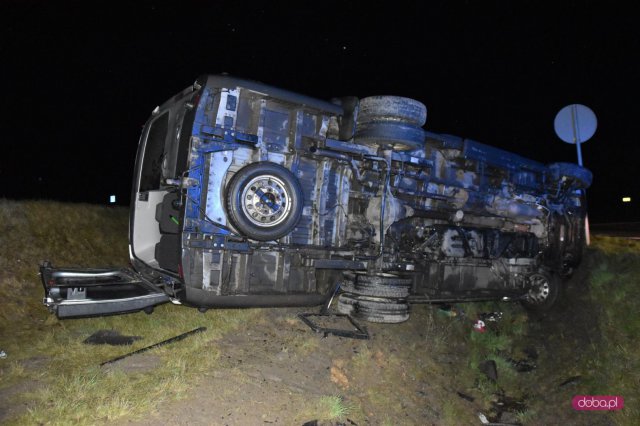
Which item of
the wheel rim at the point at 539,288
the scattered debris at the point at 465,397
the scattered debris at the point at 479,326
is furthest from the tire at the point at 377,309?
the wheel rim at the point at 539,288

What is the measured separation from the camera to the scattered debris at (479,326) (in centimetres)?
616

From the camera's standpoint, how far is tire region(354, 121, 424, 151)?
4.39 metres

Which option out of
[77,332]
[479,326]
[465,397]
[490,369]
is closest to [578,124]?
[479,326]

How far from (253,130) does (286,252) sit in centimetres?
122

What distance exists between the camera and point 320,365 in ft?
14.2

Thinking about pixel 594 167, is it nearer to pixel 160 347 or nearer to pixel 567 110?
pixel 567 110

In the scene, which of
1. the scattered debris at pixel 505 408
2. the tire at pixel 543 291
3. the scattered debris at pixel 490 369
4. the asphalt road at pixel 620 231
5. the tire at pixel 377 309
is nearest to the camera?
the tire at pixel 377 309

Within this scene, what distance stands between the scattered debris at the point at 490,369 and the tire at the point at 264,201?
3.37 meters

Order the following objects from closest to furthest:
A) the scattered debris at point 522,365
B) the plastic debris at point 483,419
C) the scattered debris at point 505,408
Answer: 1. the plastic debris at point 483,419
2. the scattered debris at point 505,408
3. the scattered debris at point 522,365

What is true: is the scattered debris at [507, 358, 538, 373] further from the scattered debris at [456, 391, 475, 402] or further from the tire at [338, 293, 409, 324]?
the tire at [338, 293, 409, 324]

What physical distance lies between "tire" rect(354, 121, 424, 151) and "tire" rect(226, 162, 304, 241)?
963mm

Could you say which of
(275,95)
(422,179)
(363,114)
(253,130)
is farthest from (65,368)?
(422,179)

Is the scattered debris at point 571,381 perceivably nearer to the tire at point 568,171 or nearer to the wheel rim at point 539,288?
the wheel rim at point 539,288

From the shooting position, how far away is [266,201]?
12.8 feet
